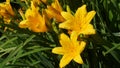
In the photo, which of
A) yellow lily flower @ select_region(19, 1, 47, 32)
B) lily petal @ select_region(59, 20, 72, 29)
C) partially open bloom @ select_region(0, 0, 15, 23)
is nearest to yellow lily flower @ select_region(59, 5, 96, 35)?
lily petal @ select_region(59, 20, 72, 29)

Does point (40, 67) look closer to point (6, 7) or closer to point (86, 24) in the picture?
point (6, 7)

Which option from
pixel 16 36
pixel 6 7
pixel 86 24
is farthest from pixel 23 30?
pixel 86 24

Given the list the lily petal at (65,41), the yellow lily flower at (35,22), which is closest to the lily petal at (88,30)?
the lily petal at (65,41)

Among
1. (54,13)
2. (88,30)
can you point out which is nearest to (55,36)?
(54,13)

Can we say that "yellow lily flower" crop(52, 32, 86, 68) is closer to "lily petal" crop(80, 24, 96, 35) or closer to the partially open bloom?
"lily petal" crop(80, 24, 96, 35)

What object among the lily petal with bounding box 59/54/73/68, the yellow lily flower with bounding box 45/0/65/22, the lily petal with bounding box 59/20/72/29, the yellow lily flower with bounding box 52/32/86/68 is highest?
the yellow lily flower with bounding box 45/0/65/22
